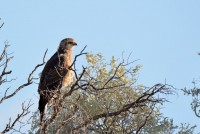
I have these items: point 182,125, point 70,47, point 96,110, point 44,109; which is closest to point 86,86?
point 44,109

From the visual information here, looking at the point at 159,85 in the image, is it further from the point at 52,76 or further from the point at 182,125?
the point at 182,125

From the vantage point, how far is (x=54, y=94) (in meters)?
10.7

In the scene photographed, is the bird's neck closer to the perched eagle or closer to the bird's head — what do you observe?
the perched eagle

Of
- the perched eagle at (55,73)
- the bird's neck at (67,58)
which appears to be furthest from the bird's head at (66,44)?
the bird's neck at (67,58)

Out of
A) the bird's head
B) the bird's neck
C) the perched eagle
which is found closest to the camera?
the perched eagle

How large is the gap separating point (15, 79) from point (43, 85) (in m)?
2.63

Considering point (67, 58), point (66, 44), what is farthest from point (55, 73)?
point (66, 44)

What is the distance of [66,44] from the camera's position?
14281 millimetres

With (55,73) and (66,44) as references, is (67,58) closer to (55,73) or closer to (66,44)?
(66,44)

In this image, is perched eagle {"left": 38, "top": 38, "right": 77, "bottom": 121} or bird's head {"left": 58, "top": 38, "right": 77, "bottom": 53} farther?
bird's head {"left": 58, "top": 38, "right": 77, "bottom": 53}

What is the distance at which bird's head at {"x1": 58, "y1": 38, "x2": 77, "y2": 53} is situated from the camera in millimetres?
14188

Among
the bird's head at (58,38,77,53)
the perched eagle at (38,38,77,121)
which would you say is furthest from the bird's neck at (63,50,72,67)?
the bird's head at (58,38,77,53)

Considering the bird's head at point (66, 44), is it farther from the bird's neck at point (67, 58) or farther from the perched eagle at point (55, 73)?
the bird's neck at point (67, 58)

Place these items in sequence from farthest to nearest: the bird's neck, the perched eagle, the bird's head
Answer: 1. the bird's head
2. the bird's neck
3. the perched eagle
